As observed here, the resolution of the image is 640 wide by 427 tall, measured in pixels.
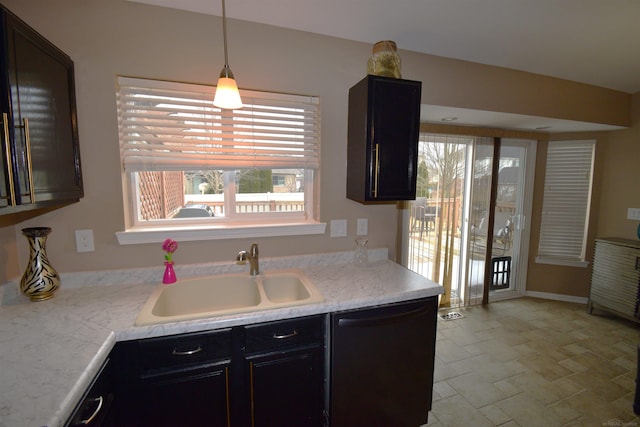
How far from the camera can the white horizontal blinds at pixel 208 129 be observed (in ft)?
5.42

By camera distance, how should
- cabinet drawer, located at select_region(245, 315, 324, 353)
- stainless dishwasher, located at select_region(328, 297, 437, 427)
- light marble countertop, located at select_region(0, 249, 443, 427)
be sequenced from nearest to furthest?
1. light marble countertop, located at select_region(0, 249, 443, 427)
2. cabinet drawer, located at select_region(245, 315, 324, 353)
3. stainless dishwasher, located at select_region(328, 297, 437, 427)

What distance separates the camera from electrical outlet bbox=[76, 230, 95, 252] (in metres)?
1.60

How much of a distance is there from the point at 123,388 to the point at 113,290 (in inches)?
23.2

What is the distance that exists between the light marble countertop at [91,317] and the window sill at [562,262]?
9.06 feet

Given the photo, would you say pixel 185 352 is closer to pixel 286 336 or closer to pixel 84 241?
pixel 286 336

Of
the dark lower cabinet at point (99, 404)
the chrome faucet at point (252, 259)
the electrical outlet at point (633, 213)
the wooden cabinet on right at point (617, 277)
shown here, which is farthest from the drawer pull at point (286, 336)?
the electrical outlet at point (633, 213)

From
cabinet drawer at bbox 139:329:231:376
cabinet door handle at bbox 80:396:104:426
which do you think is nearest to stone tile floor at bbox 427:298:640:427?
cabinet drawer at bbox 139:329:231:376

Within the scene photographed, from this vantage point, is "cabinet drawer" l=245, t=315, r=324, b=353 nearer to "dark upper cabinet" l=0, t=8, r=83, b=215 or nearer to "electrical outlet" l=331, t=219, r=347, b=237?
"electrical outlet" l=331, t=219, r=347, b=237

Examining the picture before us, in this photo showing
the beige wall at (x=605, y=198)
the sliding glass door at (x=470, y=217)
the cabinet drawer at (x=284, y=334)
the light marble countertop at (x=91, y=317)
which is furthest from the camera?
the beige wall at (x=605, y=198)

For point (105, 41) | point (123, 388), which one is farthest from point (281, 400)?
point (105, 41)

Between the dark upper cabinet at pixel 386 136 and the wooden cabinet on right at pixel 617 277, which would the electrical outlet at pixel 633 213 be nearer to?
the wooden cabinet on right at pixel 617 277

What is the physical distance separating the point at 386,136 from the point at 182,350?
1530 millimetres

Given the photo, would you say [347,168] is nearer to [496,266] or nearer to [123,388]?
[123,388]

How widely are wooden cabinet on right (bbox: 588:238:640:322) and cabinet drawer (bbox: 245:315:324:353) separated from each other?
3.31 metres
